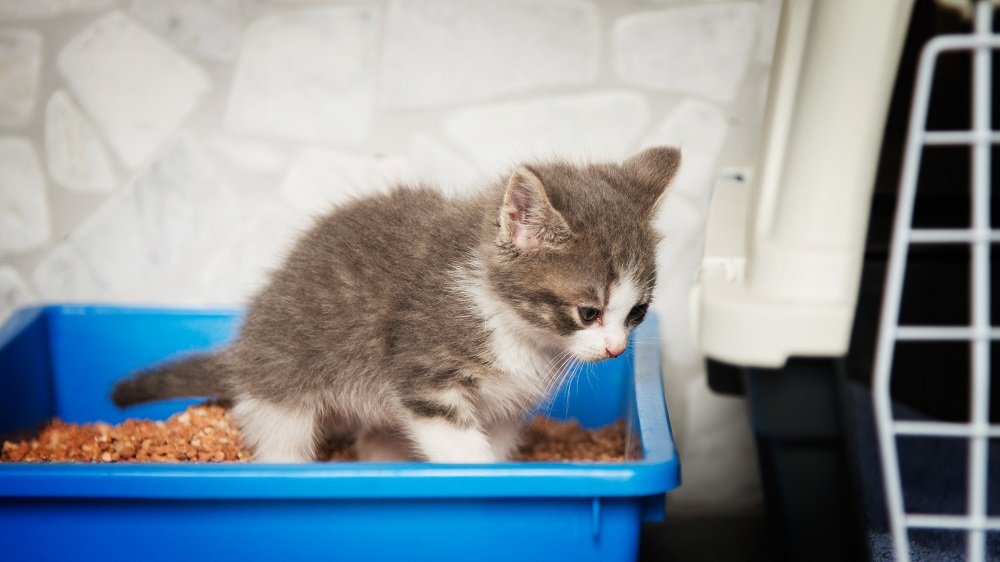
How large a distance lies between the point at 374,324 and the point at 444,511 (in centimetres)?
39

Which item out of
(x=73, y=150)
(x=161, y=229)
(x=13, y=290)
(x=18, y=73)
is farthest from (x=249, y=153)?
(x=13, y=290)

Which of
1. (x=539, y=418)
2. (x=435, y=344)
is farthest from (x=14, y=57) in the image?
(x=539, y=418)

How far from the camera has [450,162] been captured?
7.09ft

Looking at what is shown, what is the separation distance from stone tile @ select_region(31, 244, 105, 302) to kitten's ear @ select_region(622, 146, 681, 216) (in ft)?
4.87

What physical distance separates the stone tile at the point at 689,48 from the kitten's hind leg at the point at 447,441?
1025mm

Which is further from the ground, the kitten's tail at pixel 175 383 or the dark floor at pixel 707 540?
the kitten's tail at pixel 175 383

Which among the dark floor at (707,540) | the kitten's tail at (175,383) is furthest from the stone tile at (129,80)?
the dark floor at (707,540)

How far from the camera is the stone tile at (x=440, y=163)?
2.15 m

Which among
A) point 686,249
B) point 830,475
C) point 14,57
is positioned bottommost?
point 830,475

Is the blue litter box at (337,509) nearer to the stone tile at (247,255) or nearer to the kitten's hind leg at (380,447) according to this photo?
the kitten's hind leg at (380,447)

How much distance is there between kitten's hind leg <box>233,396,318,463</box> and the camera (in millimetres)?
1675

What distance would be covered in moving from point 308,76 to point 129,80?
45 centimetres

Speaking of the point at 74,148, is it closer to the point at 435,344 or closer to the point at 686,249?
the point at 435,344

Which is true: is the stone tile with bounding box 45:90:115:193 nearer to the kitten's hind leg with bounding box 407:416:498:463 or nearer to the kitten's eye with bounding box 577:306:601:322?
the kitten's hind leg with bounding box 407:416:498:463
